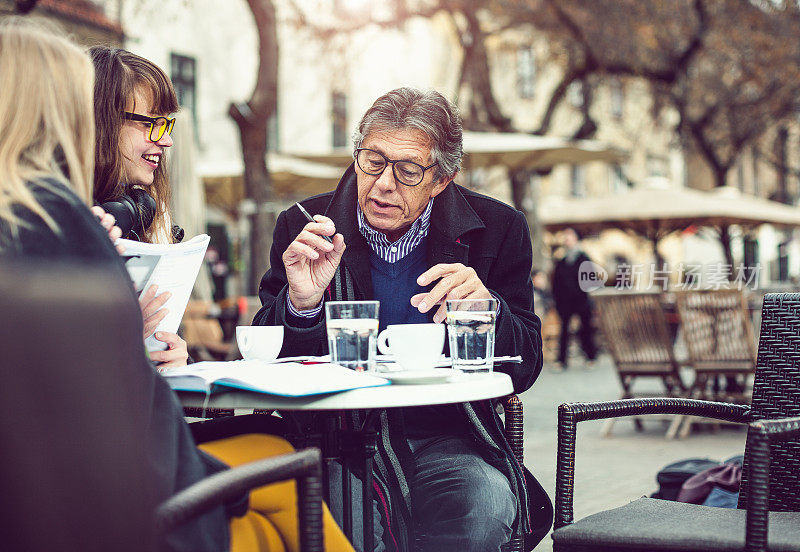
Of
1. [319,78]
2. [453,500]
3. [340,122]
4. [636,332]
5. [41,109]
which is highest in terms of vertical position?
[319,78]

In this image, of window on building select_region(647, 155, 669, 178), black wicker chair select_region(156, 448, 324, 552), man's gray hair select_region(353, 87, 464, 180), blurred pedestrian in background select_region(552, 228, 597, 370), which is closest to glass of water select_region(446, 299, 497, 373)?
black wicker chair select_region(156, 448, 324, 552)

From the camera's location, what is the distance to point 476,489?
2.67m

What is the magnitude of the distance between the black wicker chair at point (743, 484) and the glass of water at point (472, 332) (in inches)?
16.5

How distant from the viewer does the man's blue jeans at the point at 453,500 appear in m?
2.58

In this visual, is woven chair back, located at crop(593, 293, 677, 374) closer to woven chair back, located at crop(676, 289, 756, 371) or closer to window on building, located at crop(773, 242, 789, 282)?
woven chair back, located at crop(676, 289, 756, 371)

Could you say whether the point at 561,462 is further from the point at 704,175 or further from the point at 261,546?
the point at 704,175

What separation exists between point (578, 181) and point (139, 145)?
31.0m

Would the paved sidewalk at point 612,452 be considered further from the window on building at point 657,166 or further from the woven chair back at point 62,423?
the window on building at point 657,166

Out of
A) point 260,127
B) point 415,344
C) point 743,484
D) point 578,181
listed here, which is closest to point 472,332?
point 415,344

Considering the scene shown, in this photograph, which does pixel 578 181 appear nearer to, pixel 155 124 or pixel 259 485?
pixel 155 124

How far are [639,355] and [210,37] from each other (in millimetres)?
15324

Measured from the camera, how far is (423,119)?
3.12 metres

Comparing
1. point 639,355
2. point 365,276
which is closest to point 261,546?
point 365,276

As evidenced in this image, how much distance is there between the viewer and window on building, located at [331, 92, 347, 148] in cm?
2394
